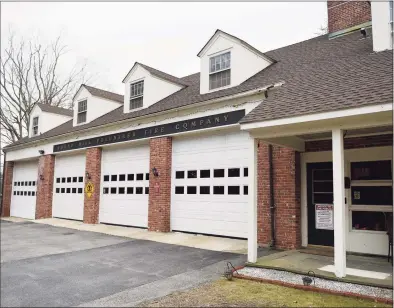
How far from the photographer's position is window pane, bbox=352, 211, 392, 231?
309 inches

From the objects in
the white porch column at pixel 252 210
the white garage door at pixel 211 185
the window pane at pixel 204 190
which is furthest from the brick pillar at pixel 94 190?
the white porch column at pixel 252 210

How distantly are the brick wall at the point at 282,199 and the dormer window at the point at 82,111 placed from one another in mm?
11684

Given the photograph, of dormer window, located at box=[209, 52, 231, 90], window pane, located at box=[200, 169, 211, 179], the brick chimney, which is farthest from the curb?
the brick chimney

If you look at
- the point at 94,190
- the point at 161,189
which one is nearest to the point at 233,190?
the point at 161,189

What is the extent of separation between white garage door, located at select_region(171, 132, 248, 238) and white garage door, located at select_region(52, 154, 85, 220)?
644 centimetres

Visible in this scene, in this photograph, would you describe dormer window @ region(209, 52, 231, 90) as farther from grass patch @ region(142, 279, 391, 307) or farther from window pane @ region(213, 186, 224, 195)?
grass patch @ region(142, 279, 391, 307)

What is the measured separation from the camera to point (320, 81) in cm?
786

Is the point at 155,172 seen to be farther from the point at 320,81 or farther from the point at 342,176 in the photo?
the point at 342,176

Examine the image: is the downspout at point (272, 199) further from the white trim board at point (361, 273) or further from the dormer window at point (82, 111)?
the dormer window at point (82, 111)

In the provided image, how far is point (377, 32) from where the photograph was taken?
9453mm

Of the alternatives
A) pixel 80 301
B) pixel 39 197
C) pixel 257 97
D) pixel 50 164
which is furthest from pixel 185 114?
pixel 39 197

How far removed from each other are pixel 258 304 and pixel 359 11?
12055mm

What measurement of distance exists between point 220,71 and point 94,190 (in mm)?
7733

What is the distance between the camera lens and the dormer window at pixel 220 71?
1194cm
